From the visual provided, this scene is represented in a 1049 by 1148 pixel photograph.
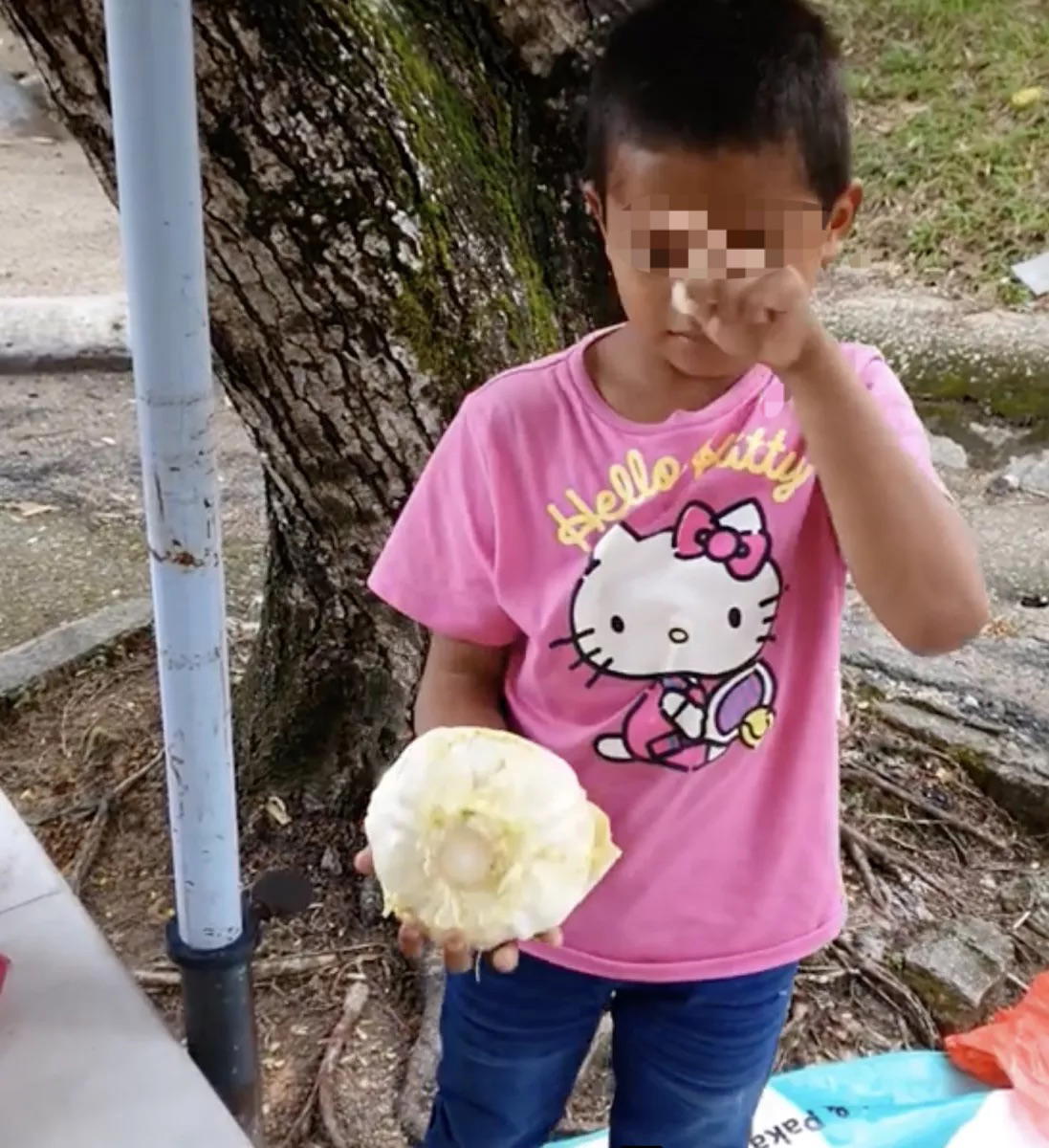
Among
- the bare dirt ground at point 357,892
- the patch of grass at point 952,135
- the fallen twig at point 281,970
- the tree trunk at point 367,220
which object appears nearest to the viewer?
the tree trunk at point 367,220

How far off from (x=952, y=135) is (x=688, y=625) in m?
5.87

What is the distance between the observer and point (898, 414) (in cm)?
125

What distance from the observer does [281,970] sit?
89.9 inches

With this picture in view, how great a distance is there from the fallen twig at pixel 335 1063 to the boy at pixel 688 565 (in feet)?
1.87

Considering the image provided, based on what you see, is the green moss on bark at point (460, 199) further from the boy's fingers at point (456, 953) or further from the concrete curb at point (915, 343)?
the concrete curb at point (915, 343)

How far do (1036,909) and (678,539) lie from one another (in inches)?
59.0

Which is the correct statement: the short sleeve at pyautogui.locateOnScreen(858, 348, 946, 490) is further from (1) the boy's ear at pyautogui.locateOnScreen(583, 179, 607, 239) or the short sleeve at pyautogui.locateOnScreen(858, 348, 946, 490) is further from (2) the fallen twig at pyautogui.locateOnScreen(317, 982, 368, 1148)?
(2) the fallen twig at pyautogui.locateOnScreen(317, 982, 368, 1148)

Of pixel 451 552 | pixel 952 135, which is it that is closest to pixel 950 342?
pixel 952 135

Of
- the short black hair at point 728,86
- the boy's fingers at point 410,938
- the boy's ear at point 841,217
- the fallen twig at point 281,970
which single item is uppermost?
the short black hair at point 728,86

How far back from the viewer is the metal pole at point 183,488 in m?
1.08

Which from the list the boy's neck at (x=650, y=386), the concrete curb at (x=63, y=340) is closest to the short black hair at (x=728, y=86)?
the boy's neck at (x=650, y=386)

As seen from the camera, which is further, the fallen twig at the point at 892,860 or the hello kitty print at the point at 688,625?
the fallen twig at the point at 892,860

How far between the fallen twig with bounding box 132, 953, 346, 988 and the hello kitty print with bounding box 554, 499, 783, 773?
1145mm

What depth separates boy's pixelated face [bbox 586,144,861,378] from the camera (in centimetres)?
110
